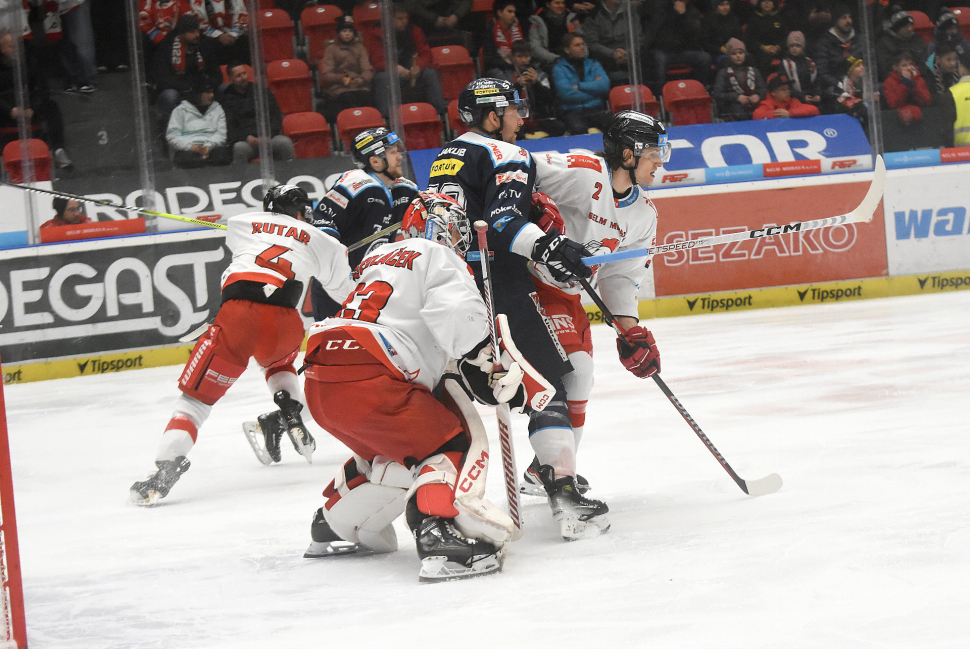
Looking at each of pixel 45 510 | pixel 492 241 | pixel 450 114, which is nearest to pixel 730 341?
pixel 450 114

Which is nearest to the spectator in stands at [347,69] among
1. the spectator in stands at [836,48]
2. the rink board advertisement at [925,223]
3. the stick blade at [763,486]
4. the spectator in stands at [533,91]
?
the spectator in stands at [533,91]

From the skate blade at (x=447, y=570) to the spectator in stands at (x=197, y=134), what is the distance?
5853mm

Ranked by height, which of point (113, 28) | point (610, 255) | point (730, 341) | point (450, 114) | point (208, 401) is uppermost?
point (113, 28)

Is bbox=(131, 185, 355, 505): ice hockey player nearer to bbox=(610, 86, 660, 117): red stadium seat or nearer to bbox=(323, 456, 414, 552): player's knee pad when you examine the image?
bbox=(323, 456, 414, 552): player's knee pad

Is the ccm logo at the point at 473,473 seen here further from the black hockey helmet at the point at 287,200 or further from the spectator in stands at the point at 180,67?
the spectator in stands at the point at 180,67

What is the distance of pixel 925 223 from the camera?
7.89 m

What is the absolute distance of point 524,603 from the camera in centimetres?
198

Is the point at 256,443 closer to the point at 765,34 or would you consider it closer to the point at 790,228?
the point at 790,228

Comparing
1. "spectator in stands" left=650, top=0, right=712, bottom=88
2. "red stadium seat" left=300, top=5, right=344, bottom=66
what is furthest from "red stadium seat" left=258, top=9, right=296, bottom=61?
"spectator in stands" left=650, top=0, right=712, bottom=88

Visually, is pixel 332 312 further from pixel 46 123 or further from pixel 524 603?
pixel 46 123

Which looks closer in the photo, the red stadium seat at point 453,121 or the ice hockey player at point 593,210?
the ice hockey player at point 593,210

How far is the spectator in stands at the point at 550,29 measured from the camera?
8.45 metres

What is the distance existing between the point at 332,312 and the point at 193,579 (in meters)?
2.37

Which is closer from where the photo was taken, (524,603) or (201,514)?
(524,603)
